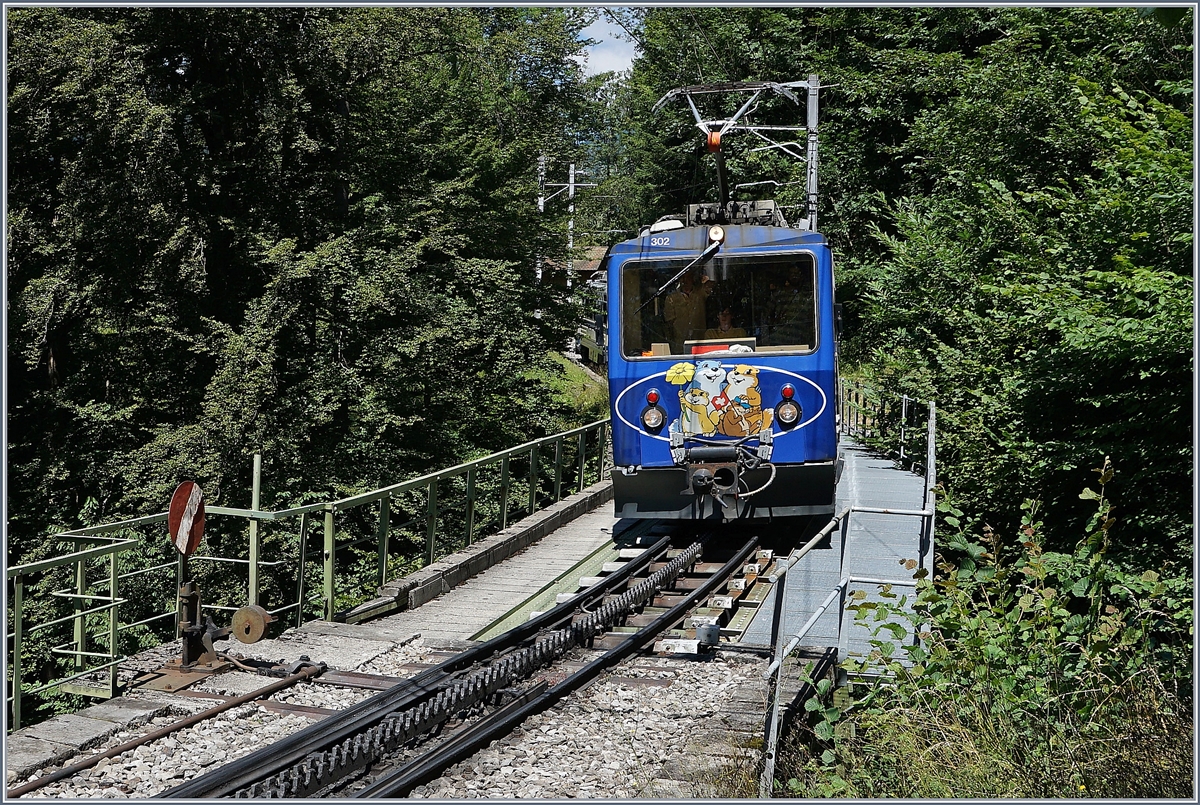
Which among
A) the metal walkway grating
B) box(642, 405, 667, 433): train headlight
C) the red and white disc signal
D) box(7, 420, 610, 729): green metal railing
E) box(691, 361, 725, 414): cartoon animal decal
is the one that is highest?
box(691, 361, 725, 414): cartoon animal decal

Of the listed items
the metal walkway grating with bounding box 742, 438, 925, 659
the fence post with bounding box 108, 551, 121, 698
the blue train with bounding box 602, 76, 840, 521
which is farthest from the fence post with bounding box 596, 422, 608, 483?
the fence post with bounding box 108, 551, 121, 698

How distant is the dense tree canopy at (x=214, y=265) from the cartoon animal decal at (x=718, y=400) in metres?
9.27

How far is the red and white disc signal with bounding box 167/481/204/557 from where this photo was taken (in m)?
8.21

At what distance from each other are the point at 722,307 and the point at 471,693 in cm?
497

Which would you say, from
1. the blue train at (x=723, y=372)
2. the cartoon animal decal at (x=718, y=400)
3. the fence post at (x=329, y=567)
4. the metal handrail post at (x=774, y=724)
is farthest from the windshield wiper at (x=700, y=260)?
the metal handrail post at (x=774, y=724)

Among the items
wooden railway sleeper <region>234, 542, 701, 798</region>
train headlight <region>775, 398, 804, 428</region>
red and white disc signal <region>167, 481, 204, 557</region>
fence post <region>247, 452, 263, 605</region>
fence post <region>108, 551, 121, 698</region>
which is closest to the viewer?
wooden railway sleeper <region>234, 542, 701, 798</region>

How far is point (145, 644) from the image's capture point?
16.8m

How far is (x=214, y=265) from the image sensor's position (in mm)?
19500

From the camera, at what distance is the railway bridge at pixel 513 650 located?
611cm

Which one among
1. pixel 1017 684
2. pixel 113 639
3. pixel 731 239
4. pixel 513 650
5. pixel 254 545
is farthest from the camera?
pixel 731 239

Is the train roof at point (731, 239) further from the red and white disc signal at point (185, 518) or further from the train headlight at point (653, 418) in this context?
the red and white disc signal at point (185, 518)

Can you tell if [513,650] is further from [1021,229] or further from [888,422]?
[888,422]

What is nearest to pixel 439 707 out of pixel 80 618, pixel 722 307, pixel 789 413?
pixel 80 618

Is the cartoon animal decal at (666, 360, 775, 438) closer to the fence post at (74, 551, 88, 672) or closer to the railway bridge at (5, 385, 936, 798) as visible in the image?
the railway bridge at (5, 385, 936, 798)
